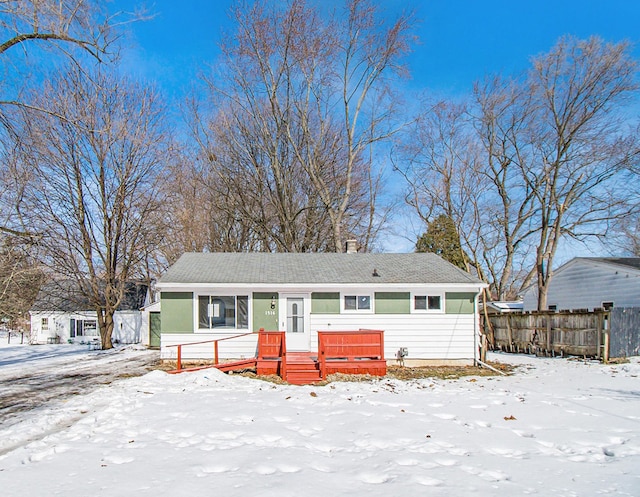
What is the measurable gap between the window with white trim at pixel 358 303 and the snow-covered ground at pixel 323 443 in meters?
5.18

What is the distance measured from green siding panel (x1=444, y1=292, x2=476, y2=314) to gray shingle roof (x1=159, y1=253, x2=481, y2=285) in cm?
45

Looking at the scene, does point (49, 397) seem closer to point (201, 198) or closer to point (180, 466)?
point (180, 466)

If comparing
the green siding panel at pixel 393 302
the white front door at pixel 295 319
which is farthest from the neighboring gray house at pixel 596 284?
the white front door at pixel 295 319

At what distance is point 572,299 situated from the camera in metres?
24.7

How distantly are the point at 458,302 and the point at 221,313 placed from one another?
727cm

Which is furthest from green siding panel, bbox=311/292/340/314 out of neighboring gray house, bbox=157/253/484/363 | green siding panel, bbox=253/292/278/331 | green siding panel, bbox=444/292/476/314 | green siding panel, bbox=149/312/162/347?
green siding panel, bbox=149/312/162/347

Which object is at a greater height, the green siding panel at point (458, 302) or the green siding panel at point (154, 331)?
the green siding panel at point (458, 302)

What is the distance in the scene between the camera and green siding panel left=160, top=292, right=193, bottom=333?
14586 millimetres

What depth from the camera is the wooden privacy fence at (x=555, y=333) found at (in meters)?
15.5

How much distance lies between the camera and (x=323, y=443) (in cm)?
577

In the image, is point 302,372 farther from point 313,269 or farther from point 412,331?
point 313,269

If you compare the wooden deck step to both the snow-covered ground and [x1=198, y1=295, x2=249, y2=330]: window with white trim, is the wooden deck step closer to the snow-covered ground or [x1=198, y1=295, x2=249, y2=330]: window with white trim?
[x1=198, y1=295, x2=249, y2=330]: window with white trim

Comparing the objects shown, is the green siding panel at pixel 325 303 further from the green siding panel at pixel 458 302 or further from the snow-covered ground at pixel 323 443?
the snow-covered ground at pixel 323 443

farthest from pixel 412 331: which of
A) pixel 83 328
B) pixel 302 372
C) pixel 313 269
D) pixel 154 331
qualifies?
pixel 83 328
